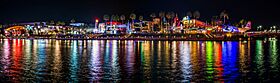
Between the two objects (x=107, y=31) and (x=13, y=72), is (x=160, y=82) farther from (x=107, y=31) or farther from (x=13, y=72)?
(x=107, y=31)

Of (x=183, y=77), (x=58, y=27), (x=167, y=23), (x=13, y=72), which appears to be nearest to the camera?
(x=183, y=77)

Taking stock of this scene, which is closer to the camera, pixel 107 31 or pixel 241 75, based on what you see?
pixel 241 75

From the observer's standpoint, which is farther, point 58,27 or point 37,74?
point 58,27

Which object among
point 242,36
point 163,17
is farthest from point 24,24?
point 242,36

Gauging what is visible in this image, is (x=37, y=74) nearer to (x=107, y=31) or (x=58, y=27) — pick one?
(x=107, y=31)

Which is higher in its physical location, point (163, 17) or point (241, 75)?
point (163, 17)

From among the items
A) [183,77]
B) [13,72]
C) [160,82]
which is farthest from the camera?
[13,72]

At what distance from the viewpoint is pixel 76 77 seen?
69.5ft

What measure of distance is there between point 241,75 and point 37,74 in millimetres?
9808

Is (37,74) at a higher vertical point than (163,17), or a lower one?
lower

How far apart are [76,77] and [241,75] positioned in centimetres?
784

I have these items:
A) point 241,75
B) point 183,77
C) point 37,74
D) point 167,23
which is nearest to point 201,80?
point 183,77

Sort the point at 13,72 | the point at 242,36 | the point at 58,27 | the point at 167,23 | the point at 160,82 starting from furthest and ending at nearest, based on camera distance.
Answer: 1. the point at 58,27
2. the point at 167,23
3. the point at 242,36
4. the point at 13,72
5. the point at 160,82

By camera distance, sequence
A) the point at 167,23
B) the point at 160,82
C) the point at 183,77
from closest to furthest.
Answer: the point at 160,82, the point at 183,77, the point at 167,23
